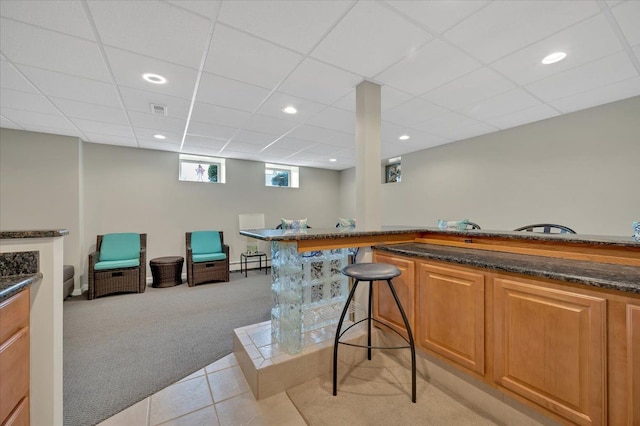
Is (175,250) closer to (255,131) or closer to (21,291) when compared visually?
(255,131)

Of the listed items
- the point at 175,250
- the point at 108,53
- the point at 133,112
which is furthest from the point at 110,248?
the point at 108,53

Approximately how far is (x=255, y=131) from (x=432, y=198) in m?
3.50

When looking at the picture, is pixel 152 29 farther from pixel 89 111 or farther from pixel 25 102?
pixel 25 102

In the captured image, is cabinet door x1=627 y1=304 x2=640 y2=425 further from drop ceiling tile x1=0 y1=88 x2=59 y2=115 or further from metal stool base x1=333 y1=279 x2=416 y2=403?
drop ceiling tile x1=0 y1=88 x2=59 y2=115

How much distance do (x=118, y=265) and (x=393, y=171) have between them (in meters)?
5.62

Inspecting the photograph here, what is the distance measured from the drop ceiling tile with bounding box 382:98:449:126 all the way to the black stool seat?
2.10 meters

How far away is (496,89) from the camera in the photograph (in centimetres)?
262

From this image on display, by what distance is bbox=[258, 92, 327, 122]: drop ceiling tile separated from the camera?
2.79 metres

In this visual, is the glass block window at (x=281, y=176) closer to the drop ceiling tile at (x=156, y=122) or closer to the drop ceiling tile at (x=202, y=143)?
the drop ceiling tile at (x=202, y=143)

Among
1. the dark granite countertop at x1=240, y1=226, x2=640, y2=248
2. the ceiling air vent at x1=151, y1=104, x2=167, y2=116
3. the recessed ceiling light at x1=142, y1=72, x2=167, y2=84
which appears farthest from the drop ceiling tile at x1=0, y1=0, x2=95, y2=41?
the dark granite countertop at x1=240, y1=226, x2=640, y2=248

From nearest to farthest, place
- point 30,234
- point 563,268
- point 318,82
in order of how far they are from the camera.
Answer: point 30,234 → point 563,268 → point 318,82

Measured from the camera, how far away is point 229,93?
2652 mm

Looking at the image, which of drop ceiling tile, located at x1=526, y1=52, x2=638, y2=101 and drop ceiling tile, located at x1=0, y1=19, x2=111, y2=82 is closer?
drop ceiling tile, located at x1=0, y1=19, x2=111, y2=82

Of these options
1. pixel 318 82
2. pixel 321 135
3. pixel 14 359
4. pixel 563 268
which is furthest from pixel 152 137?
pixel 563 268
